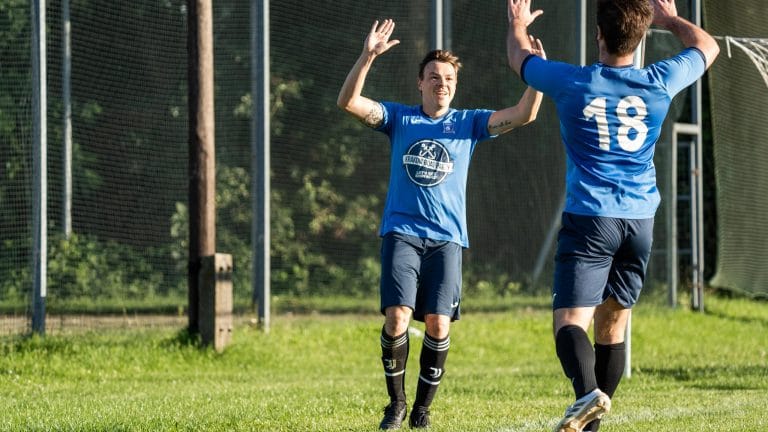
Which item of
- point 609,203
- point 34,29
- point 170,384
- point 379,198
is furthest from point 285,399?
point 379,198

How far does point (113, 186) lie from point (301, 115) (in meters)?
2.55

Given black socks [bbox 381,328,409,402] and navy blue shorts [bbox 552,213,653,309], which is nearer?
navy blue shorts [bbox 552,213,653,309]

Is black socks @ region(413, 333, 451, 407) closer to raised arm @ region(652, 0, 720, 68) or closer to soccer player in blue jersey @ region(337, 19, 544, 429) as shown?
soccer player in blue jersey @ region(337, 19, 544, 429)

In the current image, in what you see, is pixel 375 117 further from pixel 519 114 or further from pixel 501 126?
pixel 519 114

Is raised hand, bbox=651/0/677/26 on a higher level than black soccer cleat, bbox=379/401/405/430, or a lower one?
higher

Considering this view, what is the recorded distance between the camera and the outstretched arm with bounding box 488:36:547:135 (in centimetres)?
625

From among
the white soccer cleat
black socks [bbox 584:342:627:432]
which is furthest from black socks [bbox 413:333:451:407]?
the white soccer cleat

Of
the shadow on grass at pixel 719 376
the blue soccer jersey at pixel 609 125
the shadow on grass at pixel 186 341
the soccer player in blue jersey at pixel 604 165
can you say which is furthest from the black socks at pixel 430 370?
the shadow on grass at pixel 186 341

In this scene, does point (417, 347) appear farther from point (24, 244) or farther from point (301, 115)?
point (24, 244)

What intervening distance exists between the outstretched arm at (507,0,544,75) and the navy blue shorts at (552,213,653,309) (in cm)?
77

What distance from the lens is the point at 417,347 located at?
525 inches

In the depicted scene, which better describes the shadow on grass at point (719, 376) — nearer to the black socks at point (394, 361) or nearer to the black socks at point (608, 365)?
the black socks at point (394, 361)

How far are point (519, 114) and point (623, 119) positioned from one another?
126 centimetres

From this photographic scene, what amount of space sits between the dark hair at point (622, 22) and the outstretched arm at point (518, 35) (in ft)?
1.30
